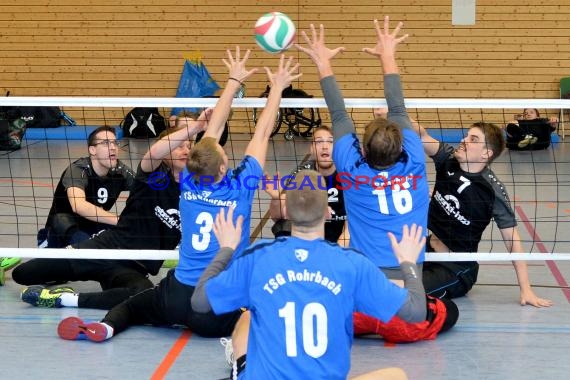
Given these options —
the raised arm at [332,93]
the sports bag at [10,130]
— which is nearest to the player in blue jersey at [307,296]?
the raised arm at [332,93]

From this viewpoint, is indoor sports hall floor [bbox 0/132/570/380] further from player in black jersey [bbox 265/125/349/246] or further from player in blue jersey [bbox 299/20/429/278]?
player in black jersey [bbox 265/125/349/246]

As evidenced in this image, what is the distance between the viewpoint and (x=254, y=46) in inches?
640

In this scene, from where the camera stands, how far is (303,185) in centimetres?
331

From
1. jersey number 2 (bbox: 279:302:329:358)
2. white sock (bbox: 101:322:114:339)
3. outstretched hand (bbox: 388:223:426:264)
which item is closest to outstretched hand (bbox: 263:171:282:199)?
white sock (bbox: 101:322:114:339)

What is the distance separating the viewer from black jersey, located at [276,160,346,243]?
234 inches

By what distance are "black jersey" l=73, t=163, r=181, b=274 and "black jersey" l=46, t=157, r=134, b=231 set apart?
445 mm

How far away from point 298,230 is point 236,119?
1241cm

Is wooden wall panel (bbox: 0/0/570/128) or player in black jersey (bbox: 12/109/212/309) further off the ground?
wooden wall panel (bbox: 0/0/570/128)

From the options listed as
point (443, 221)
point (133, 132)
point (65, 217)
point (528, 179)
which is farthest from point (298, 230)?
point (133, 132)

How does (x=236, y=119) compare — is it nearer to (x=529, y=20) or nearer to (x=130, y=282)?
(x=529, y=20)

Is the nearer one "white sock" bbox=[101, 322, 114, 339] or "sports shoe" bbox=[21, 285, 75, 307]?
"white sock" bbox=[101, 322, 114, 339]

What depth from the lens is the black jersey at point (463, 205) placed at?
5633mm

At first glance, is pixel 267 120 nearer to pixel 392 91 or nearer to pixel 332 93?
pixel 332 93

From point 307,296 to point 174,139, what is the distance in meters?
2.42
